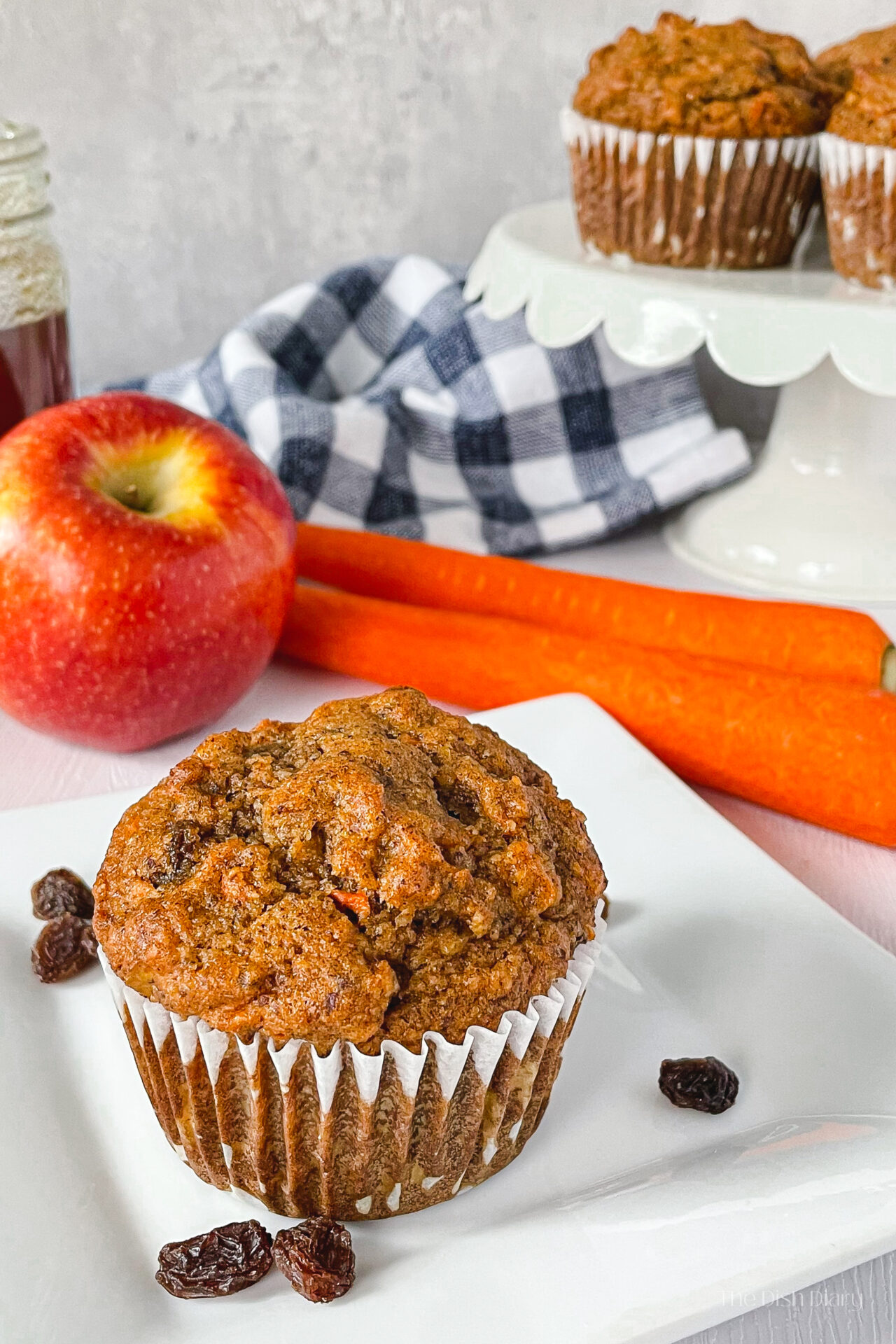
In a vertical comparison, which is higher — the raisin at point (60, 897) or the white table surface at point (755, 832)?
the raisin at point (60, 897)

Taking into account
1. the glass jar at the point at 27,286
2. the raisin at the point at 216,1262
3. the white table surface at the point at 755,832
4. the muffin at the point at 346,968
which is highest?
the glass jar at the point at 27,286

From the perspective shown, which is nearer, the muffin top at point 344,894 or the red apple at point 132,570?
the muffin top at point 344,894

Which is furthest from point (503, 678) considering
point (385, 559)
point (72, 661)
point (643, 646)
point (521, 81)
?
point (521, 81)

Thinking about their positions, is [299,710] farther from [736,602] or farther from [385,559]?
[736,602]

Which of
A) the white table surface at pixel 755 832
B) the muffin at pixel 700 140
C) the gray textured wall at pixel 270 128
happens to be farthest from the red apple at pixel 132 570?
the gray textured wall at pixel 270 128

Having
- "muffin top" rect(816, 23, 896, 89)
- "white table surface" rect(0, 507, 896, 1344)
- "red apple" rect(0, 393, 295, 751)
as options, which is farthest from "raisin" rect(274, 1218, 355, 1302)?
"muffin top" rect(816, 23, 896, 89)

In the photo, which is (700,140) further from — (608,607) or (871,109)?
(608,607)

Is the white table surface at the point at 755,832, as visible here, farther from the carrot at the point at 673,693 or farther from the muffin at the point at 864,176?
the muffin at the point at 864,176

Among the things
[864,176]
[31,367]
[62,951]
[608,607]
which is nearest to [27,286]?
[31,367]
